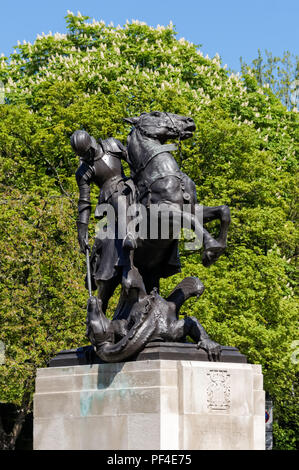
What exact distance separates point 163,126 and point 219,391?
13.0ft

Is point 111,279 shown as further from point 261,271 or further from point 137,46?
point 137,46

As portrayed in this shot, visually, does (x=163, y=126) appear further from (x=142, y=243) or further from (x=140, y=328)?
(x=140, y=328)

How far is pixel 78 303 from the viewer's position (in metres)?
26.5

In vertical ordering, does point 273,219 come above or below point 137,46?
below

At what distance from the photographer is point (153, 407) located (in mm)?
11953

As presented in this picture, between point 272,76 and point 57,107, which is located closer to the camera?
point 57,107

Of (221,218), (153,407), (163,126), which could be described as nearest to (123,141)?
(163,126)

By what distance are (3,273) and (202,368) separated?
15.4m

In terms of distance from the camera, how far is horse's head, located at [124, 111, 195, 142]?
13.9 meters

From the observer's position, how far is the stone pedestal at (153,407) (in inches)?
472

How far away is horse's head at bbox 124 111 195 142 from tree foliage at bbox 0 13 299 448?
1228 centimetres

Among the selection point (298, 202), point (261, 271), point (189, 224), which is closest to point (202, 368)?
point (189, 224)
